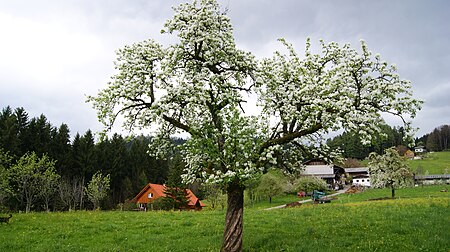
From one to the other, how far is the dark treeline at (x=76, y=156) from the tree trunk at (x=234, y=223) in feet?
169

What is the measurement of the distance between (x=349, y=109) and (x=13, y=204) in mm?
65853

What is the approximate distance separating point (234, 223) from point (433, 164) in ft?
507

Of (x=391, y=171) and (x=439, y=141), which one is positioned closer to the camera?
(x=391, y=171)

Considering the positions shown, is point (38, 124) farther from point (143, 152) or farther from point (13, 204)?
point (143, 152)

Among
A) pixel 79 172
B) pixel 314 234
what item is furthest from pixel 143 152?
pixel 314 234

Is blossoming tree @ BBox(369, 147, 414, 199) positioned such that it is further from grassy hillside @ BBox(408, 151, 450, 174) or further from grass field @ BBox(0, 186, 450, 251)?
grassy hillside @ BBox(408, 151, 450, 174)

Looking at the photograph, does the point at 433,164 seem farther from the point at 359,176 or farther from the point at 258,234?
the point at 258,234

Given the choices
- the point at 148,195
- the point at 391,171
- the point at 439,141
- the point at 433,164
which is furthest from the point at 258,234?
the point at 439,141

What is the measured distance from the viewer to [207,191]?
68.2 meters

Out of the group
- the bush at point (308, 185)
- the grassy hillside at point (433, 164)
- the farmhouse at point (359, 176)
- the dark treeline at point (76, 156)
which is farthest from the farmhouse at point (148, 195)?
the grassy hillside at point (433, 164)

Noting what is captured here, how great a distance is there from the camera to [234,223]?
48.6 ft

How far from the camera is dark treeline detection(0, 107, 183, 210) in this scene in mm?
66125

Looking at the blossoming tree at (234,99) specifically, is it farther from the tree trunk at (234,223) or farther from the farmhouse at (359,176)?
the farmhouse at (359,176)

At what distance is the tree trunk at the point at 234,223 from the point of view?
47.7 ft
